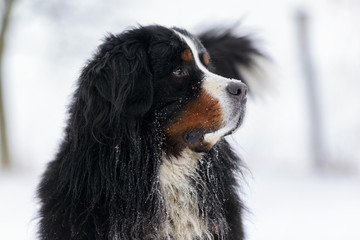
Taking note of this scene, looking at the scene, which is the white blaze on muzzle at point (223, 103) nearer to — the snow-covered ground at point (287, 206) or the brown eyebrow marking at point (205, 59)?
the brown eyebrow marking at point (205, 59)

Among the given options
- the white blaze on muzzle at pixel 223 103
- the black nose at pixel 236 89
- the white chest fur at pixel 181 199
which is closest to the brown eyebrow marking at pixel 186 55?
the white blaze on muzzle at pixel 223 103

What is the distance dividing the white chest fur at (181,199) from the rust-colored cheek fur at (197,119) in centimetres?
14

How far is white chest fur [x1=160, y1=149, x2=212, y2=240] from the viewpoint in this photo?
3.30m

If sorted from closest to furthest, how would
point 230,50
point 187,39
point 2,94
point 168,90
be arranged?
point 168,90 → point 187,39 → point 230,50 → point 2,94

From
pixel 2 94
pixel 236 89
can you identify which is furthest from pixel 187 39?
pixel 2 94

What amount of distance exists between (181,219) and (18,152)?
8.89 m

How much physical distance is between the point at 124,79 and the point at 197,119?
0.48 metres

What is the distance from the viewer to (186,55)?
3293mm

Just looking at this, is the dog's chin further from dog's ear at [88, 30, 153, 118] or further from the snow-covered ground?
the snow-covered ground

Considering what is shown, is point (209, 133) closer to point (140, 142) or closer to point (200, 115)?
point (200, 115)

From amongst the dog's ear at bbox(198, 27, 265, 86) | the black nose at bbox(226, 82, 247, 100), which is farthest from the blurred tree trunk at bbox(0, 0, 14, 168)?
the black nose at bbox(226, 82, 247, 100)

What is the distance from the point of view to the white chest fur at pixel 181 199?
3.30 metres

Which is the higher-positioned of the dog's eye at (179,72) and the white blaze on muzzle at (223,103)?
the dog's eye at (179,72)

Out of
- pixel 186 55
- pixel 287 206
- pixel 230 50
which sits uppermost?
pixel 186 55
